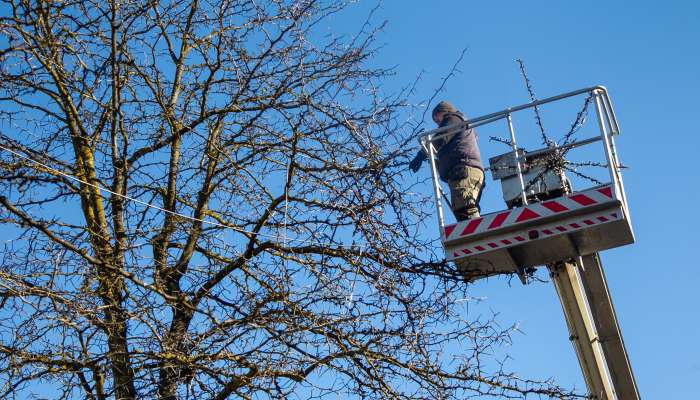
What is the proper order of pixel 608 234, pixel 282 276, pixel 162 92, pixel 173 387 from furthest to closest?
pixel 162 92 → pixel 608 234 → pixel 282 276 → pixel 173 387

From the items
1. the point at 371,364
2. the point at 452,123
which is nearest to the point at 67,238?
the point at 371,364

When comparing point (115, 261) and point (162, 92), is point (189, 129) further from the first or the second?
point (115, 261)

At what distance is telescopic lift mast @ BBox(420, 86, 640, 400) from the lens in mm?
8281

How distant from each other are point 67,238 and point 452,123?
11.3ft

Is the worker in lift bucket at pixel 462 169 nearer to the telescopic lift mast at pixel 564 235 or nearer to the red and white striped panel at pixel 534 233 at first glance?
the telescopic lift mast at pixel 564 235

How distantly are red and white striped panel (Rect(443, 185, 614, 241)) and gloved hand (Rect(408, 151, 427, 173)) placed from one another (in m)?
0.59

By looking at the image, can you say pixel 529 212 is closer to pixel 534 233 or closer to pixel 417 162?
pixel 534 233

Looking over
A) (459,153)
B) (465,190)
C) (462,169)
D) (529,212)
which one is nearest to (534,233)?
(529,212)

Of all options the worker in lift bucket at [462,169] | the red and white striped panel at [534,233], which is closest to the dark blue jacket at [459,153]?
the worker in lift bucket at [462,169]

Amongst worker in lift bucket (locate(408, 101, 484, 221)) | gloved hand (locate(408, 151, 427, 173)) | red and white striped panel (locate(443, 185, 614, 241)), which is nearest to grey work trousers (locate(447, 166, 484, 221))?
worker in lift bucket (locate(408, 101, 484, 221))

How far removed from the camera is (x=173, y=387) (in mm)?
7336

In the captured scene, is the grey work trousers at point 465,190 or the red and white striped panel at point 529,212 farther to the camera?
the grey work trousers at point 465,190

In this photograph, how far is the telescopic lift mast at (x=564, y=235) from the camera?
8281 millimetres

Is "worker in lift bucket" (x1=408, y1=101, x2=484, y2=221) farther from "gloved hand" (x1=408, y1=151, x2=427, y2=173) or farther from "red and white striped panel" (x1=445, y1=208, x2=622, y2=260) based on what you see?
"red and white striped panel" (x1=445, y1=208, x2=622, y2=260)
